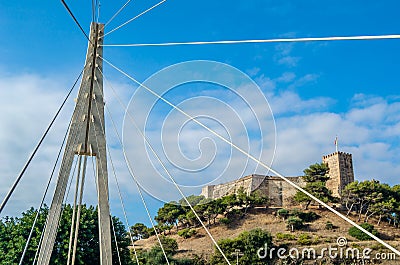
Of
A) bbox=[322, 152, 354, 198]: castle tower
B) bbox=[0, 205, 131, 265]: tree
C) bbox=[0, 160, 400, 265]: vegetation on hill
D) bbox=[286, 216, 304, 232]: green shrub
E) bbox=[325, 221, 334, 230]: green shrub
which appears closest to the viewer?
bbox=[0, 205, 131, 265]: tree

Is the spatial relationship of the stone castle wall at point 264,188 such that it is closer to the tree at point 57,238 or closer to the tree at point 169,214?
the tree at point 169,214

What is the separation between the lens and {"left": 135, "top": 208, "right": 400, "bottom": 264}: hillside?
2811 cm

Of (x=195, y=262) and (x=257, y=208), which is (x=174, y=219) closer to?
(x=257, y=208)

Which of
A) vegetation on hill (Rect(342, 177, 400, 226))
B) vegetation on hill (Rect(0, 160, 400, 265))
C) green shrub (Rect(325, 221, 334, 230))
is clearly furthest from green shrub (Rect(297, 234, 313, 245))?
vegetation on hill (Rect(342, 177, 400, 226))

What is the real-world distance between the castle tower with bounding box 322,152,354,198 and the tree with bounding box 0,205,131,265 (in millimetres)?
28429

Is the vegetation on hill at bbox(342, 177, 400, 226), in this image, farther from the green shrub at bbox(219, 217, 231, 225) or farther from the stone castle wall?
the green shrub at bbox(219, 217, 231, 225)

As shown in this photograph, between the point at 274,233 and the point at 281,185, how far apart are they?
925 centimetres

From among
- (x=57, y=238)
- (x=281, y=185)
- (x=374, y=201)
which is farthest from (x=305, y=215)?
(x=57, y=238)

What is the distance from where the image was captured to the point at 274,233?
1217 inches

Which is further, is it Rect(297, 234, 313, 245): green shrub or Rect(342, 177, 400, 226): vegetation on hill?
Rect(342, 177, 400, 226): vegetation on hill

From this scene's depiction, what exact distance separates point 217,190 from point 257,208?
503 cm

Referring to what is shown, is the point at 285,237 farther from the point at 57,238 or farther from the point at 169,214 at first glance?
the point at 57,238

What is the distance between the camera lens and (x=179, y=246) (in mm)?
29953

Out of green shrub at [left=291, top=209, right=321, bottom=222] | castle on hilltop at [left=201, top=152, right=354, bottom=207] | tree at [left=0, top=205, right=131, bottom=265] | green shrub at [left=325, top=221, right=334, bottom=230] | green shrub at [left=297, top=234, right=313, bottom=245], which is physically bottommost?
tree at [left=0, top=205, right=131, bottom=265]
